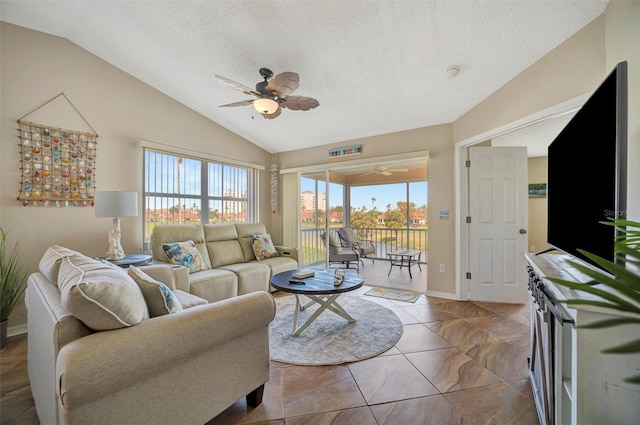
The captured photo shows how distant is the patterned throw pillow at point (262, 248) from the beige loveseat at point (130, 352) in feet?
8.22

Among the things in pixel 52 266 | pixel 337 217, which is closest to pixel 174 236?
pixel 52 266

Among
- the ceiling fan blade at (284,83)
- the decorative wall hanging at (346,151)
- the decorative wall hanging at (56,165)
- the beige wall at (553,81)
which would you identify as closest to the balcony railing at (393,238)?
the decorative wall hanging at (346,151)

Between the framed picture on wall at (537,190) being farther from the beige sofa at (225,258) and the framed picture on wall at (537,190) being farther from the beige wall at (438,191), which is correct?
the beige sofa at (225,258)

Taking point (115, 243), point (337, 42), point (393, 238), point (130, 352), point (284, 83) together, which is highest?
point (337, 42)

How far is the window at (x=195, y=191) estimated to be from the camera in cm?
361

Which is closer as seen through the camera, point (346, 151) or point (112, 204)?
point (112, 204)

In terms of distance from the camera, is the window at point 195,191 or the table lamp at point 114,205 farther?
the window at point 195,191

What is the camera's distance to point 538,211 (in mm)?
5480

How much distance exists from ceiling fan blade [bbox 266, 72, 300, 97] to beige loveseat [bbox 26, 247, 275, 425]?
1.68m

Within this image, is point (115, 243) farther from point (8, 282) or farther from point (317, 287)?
point (317, 287)

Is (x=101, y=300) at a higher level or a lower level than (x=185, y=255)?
higher

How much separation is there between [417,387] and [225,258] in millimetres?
2859

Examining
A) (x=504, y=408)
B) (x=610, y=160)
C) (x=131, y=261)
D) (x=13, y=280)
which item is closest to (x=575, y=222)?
(x=610, y=160)

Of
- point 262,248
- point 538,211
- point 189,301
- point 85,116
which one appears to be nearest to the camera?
point 189,301
